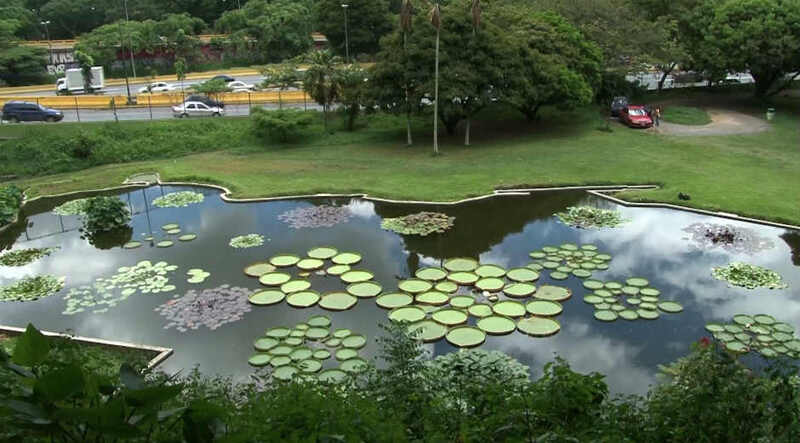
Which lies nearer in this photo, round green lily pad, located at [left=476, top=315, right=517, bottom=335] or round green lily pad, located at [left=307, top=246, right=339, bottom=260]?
round green lily pad, located at [left=476, top=315, right=517, bottom=335]

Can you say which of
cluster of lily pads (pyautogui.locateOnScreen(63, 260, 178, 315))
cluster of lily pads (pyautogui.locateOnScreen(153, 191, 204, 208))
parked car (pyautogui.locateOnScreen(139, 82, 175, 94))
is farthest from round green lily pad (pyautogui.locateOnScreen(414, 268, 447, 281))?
parked car (pyautogui.locateOnScreen(139, 82, 175, 94))

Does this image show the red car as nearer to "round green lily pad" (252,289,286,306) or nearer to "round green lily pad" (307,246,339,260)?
"round green lily pad" (307,246,339,260)

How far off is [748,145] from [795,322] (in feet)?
59.3

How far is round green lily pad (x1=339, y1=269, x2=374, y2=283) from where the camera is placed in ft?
53.8

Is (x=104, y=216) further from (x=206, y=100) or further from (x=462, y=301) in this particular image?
(x=206, y=100)

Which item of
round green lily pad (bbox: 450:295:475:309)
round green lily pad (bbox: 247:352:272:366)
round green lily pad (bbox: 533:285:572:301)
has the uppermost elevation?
round green lily pad (bbox: 533:285:572:301)

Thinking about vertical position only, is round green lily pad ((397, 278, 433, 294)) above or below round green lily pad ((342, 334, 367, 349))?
above

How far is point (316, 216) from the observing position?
2153cm

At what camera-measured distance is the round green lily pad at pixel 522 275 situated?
1625 centimetres

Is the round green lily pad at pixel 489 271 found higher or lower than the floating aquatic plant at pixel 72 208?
lower

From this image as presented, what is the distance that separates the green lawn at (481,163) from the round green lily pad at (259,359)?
10717mm

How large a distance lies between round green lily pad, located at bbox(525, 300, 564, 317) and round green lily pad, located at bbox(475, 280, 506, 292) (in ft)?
3.56

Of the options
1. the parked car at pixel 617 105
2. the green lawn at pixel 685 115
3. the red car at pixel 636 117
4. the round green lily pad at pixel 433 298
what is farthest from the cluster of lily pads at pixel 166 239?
the green lawn at pixel 685 115

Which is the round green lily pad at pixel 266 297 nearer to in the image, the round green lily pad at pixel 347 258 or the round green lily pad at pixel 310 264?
the round green lily pad at pixel 310 264
